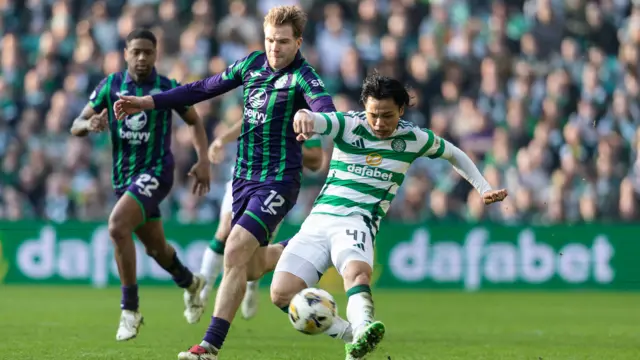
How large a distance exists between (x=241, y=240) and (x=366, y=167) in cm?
100

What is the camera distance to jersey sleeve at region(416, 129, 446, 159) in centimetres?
844

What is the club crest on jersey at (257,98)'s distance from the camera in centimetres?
873

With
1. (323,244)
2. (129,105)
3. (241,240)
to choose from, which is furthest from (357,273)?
(129,105)

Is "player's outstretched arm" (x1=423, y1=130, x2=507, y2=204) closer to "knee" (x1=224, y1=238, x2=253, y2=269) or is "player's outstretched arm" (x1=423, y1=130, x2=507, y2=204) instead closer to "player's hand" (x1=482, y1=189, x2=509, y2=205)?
"player's hand" (x1=482, y1=189, x2=509, y2=205)

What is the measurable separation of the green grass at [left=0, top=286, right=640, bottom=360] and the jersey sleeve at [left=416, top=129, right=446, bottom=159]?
1.67 metres

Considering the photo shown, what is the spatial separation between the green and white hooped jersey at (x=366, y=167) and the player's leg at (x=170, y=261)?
2.95 meters

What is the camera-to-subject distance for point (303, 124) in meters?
7.51

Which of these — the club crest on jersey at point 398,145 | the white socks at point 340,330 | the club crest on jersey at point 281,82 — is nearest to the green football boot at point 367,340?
the white socks at point 340,330

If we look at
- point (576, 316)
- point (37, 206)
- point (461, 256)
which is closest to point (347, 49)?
point (461, 256)

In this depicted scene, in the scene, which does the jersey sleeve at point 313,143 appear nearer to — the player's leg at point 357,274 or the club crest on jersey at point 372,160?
the club crest on jersey at point 372,160

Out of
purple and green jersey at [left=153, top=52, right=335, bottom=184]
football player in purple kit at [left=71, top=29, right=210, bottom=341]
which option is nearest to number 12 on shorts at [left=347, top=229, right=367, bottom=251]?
purple and green jersey at [left=153, top=52, right=335, bottom=184]

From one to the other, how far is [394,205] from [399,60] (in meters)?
2.66

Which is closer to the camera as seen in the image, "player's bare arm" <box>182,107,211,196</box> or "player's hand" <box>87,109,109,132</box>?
"player's hand" <box>87,109,109,132</box>

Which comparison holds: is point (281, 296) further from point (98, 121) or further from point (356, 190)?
point (98, 121)
